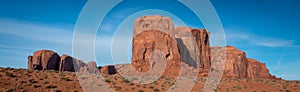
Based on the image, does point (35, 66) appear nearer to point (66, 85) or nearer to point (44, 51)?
point (44, 51)

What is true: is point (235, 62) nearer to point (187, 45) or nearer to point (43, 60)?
point (187, 45)

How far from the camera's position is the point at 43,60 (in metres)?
93.8

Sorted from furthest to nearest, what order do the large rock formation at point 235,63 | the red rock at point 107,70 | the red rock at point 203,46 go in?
1. the large rock formation at point 235,63
2. the red rock at point 107,70
3. the red rock at point 203,46

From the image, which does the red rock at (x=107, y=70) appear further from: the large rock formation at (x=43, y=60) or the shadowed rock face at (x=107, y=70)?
the large rock formation at (x=43, y=60)

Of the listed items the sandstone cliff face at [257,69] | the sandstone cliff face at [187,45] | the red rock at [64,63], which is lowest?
the sandstone cliff face at [257,69]

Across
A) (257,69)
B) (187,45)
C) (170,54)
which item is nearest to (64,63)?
(187,45)

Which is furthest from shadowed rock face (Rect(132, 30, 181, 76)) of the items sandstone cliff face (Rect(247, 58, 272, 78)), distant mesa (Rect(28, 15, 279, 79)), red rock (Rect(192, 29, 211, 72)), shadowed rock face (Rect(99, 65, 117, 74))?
sandstone cliff face (Rect(247, 58, 272, 78))

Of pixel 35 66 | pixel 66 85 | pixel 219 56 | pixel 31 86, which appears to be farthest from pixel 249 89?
pixel 35 66

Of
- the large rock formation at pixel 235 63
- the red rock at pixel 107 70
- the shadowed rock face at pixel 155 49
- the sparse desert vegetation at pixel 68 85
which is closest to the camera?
the sparse desert vegetation at pixel 68 85

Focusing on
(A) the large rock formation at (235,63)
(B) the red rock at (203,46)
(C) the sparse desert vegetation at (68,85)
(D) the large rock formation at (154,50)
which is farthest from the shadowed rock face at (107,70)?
(C) the sparse desert vegetation at (68,85)

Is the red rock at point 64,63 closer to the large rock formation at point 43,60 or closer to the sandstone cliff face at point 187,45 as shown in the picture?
→ the large rock formation at point 43,60

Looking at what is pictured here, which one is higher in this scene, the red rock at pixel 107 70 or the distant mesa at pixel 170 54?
the distant mesa at pixel 170 54

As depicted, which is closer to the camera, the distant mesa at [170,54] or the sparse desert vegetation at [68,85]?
the sparse desert vegetation at [68,85]

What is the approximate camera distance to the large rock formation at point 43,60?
93875mm
